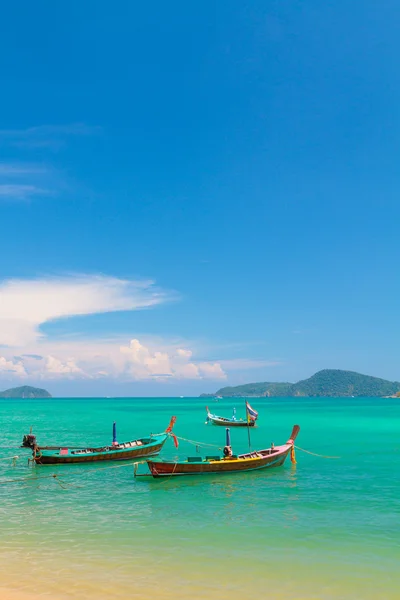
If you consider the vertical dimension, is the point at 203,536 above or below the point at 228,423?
above

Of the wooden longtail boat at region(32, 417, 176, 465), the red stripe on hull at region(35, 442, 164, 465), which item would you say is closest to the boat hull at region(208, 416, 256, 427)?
the wooden longtail boat at region(32, 417, 176, 465)

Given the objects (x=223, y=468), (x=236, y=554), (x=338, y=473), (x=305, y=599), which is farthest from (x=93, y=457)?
(x=305, y=599)

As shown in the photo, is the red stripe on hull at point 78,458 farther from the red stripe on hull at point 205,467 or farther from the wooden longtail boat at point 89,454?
the red stripe on hull at point 205,467

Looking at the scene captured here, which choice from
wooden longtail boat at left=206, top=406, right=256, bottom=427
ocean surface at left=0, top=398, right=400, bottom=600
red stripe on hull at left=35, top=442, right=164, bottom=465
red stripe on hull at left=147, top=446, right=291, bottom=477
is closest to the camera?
ocean surface at left=0, top=398, right=400, bottom=600

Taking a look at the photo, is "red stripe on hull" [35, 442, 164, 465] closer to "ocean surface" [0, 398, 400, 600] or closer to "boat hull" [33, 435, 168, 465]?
"boat hull" [33, 435, 168, 465]

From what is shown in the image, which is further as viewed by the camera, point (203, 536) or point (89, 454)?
point (89, 454)

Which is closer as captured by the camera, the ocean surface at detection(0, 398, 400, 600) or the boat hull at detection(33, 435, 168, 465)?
the ocean surface at detection(0, 398, 400, 600)

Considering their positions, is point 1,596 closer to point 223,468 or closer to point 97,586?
point 97,586

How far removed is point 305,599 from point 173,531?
8.19m

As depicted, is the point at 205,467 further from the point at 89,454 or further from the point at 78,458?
the point at 78,458

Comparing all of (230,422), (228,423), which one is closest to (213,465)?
(230,422)

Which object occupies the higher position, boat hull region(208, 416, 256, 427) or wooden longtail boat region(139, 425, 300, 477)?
wooden longtail boat region(139, 425, 300, 477)

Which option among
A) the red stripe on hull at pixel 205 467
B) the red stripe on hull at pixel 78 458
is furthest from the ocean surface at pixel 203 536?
the red stripe on hull at pixel 78 458

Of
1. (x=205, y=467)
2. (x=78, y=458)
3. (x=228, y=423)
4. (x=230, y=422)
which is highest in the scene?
(x=205, y=467)
